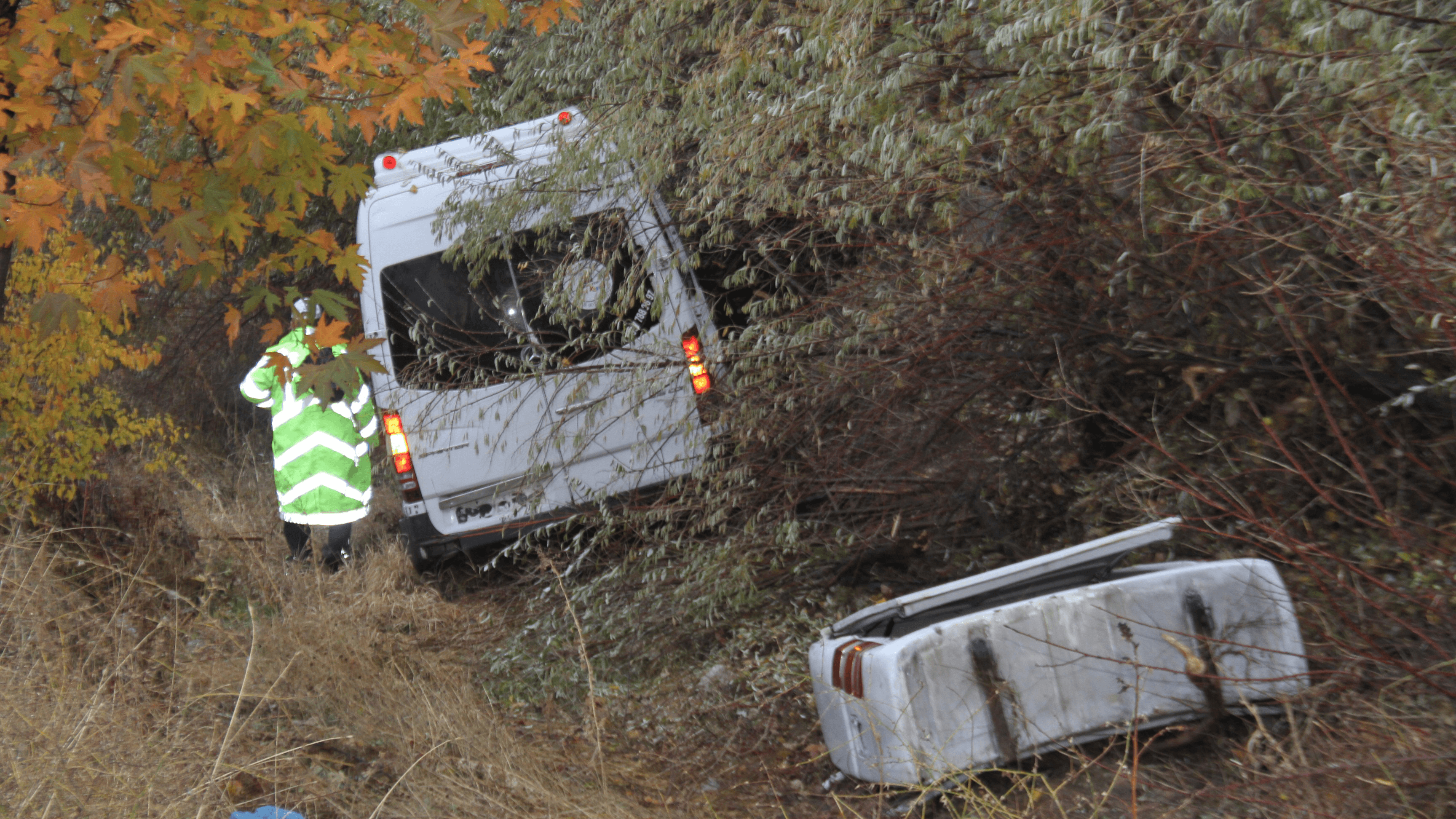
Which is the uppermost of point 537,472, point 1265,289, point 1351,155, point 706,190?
point 706,190

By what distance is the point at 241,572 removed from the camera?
6598mm

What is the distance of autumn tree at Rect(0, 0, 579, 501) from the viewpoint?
293 cm

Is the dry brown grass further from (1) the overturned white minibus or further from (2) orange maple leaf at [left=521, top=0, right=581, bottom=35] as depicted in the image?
(2) orange maple leaf at [left=521, top=0, right=581, bottom=35]

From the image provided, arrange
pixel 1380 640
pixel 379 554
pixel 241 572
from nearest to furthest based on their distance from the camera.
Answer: pixel 1380 640 → pixel 241 572 → pixel 379 554

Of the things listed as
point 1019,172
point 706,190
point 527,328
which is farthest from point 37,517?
point 1019,172

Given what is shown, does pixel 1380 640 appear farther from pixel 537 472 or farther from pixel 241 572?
pixel 241 572

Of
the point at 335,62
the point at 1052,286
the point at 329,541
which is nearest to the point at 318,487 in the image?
the point at 329,541

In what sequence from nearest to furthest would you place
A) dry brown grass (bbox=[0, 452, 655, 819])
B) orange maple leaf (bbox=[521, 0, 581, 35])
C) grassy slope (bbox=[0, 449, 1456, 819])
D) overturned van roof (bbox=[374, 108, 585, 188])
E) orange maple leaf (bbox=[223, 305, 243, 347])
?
grassy slope (bbox=[0, 449, 1456, 819]) → dry brown grass (bbox=[0, 452, 655, 819]) → orange maple leaf (bbox=[223, 305, 243, 347]) → orange maple leaf (bbox=[521, 0, 581, 35]) → overturned van roof (bbox=[374, 108, 585, 188])

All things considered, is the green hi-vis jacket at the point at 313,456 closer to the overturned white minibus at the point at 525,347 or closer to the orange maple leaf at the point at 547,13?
the overturned white minibus at the point at 525,347

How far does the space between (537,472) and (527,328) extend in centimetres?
77

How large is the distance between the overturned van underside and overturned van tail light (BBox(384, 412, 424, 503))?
12.3 feet

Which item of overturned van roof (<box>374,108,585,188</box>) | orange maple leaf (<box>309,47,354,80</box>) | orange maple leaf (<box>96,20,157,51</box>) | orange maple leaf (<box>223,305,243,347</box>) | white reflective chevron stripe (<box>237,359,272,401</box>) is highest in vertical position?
orange maple leaf (<box>96,20,157,51</box>)

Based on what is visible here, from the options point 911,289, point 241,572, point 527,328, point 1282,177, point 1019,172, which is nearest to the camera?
point 1282,177

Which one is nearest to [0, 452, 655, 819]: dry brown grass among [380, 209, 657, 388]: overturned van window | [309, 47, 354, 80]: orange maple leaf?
[380, 209, 657, 388]: overturned van window
